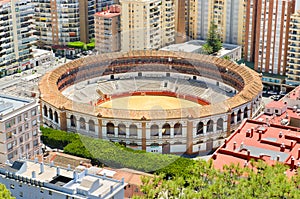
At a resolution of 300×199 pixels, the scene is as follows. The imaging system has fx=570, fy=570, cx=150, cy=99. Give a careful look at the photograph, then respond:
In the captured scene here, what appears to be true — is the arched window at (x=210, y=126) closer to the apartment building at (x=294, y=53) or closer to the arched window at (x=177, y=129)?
the arched window at (x=177, y=129)

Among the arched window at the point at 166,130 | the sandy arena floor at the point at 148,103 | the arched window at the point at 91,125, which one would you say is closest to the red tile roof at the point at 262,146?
the arched window at the point at 166,130

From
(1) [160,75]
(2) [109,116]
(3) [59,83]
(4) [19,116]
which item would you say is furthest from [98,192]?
(1) [160,75]

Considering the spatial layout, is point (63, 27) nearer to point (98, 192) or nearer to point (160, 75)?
point (160, 75)

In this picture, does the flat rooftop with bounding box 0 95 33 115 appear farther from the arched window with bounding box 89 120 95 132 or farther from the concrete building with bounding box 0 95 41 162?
the arched window with bounding box 89 120 95 132

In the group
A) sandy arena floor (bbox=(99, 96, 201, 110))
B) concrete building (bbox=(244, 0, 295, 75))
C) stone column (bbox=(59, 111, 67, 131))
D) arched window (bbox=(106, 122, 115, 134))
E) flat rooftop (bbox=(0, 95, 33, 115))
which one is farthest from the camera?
concrete building (bbox=(244, 0, 295, 75))

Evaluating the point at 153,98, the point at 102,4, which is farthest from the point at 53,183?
the point at 102,4

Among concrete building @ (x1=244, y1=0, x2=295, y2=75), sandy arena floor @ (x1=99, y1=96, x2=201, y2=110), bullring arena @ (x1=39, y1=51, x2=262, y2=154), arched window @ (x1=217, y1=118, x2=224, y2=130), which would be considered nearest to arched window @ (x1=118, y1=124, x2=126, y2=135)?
bullring arena @ (x1=39, y1=51, x2=262, y2=154)

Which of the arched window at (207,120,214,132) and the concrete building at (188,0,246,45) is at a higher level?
the concrete building at (188,0,246,45)
